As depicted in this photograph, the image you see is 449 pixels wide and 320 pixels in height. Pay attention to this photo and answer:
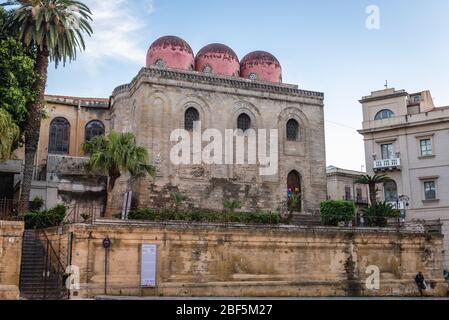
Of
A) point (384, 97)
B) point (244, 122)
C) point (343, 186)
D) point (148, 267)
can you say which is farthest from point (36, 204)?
point (343, 186)

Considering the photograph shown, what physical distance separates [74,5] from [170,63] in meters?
7.80

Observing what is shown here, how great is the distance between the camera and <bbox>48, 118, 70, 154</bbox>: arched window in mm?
35125

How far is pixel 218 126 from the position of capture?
32.0 meters

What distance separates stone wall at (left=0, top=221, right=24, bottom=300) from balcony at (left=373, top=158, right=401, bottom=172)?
2560cm

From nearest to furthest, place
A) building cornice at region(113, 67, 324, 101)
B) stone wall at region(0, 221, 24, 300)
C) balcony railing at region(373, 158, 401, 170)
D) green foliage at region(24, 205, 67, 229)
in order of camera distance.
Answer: stone wall at region(0, 221, 24, 300), green foliage at region(24, 205, 67, 229), building cornice at region(113, 67, 324, 101), balcony railing at region(373, 158, 401, 170)

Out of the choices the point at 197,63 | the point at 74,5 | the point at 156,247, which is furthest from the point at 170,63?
the point at 156,247

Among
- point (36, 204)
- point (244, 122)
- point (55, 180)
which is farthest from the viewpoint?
point (244, 122)

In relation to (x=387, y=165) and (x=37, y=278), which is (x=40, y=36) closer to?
(x=37, y=278)

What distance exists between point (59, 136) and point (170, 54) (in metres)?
9.78

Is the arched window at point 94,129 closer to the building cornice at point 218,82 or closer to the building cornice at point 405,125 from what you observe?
the building cornice at point 218,82

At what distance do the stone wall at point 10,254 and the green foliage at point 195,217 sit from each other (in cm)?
790

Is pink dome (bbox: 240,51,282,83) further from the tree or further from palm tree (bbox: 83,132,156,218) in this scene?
the tree

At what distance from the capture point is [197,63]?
111 feet

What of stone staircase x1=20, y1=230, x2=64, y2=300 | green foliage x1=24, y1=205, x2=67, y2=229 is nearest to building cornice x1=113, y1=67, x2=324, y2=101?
green foliage x1=24, y1=205, x2=67, y2=229
